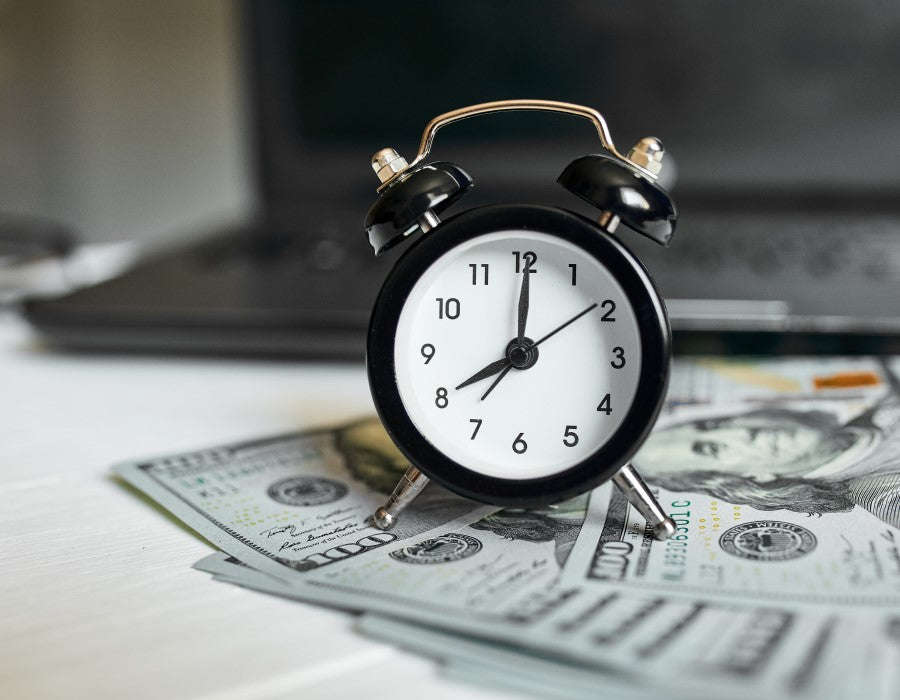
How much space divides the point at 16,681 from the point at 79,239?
4.81 feet

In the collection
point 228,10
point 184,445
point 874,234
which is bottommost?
point 184,445

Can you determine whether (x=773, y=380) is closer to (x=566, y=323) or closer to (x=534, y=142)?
(x=566, y=323)

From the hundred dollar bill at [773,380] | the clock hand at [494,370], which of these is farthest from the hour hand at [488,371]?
the hundred dollar bill at [773,380]

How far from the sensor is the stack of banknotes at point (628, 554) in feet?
1.26

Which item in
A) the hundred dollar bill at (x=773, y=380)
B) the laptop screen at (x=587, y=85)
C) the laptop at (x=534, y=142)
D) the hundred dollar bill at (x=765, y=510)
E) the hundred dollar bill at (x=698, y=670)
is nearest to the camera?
the hundred dollar bill at (x=698, y=670)

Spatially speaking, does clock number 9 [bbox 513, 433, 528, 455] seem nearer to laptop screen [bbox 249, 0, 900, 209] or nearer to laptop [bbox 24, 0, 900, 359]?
laptop [bbox 24, 0, 900, 359]

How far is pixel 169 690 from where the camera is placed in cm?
39

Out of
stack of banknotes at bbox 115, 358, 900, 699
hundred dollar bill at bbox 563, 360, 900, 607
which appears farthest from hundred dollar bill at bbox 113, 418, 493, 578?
hundred dollar bill at bbox 563, 360, 900, 607

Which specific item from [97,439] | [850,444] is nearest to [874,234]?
[850,444]

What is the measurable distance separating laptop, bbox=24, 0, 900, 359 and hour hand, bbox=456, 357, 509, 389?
0.33 meters

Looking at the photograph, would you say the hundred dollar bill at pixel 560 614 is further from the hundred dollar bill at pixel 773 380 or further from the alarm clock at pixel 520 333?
the hundred dollar bill at pixel 773 380

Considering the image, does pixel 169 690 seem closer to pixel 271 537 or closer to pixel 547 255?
pixel 271 537

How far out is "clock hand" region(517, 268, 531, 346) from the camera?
0.56 meters

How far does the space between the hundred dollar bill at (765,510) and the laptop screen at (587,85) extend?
49cm
